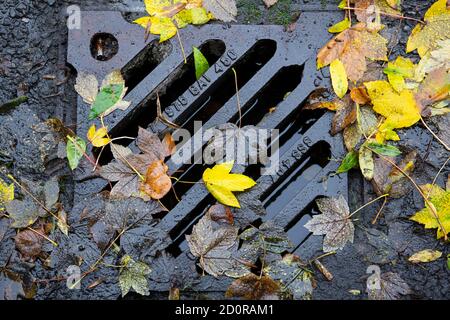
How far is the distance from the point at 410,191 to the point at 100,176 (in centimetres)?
91

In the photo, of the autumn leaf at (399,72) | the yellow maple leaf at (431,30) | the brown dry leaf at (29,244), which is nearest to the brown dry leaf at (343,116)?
the autumn leaf at (399,72)

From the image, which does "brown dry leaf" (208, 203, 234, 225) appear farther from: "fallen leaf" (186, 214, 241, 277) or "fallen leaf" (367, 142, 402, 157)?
"fallen leaf" (367, 142, 402, 157)

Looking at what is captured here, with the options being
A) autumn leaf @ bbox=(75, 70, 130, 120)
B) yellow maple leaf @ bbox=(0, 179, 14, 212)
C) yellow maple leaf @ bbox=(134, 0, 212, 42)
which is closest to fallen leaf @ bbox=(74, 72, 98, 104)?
autumn leaf @ bbox=(75, 70, 130, 120)

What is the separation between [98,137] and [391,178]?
87cm

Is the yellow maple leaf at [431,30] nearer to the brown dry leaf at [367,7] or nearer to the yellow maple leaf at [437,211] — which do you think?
the brown dry leaf at [367,7]

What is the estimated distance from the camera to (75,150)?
1.88 m

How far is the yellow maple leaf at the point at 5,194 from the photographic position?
1.87m

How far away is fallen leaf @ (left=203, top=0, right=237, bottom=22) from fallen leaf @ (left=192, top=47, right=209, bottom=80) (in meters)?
0.13

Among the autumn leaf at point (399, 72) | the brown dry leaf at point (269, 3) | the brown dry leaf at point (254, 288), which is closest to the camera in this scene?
the brown dry leaf at point (254, 288)

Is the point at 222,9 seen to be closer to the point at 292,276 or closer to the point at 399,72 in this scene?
the point at 399,72

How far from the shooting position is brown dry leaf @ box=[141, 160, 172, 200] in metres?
1.85

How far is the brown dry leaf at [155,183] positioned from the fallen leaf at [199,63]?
0.31 meters

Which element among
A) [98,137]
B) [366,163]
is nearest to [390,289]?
[366,163]
